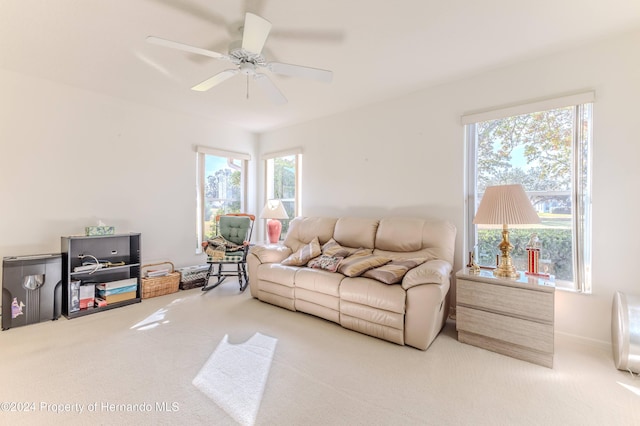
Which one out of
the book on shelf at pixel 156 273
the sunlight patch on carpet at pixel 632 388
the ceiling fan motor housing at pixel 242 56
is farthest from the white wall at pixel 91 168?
the sunlight patch on carpet at pixel 632 388

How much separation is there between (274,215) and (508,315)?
3087 millimetres

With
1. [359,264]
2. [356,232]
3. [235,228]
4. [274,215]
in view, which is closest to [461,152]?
[356,232]

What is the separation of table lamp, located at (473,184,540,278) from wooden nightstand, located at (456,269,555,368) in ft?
0.50

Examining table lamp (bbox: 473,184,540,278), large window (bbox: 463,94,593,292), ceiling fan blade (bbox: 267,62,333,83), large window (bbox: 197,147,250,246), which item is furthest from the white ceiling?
large window (bbox: 197,147,250,246)

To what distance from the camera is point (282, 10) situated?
192 cm

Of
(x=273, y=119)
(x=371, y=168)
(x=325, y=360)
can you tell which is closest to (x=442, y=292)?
(x=325, y=360)

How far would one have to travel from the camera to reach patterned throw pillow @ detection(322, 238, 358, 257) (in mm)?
3135

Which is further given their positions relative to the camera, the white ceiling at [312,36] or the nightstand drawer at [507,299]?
the nightstand drawer at [507,299]

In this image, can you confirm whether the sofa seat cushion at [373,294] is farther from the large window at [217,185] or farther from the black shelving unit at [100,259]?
the large window at [217,185]

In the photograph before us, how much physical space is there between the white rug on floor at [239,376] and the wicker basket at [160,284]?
172 cm

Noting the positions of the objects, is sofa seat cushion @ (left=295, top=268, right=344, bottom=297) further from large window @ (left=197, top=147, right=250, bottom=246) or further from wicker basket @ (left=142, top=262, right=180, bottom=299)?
large window @ (left=197, top=147, right=250, bottom=246)

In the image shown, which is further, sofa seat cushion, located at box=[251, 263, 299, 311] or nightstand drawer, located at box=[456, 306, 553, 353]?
sofa seat cushion, located at box=[251, 263, 299, 311]

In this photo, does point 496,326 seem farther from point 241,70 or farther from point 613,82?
point 241,70

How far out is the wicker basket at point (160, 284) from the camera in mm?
3486
